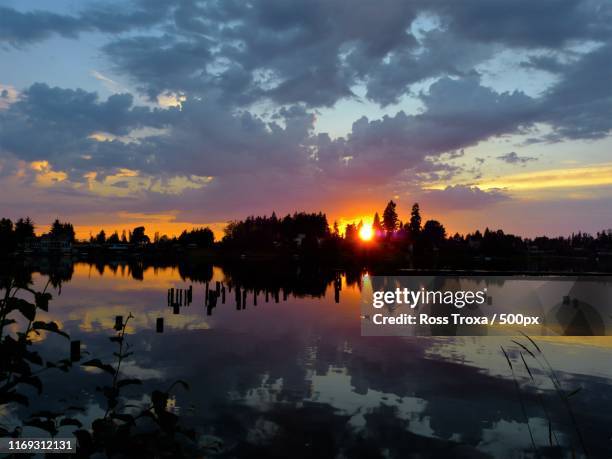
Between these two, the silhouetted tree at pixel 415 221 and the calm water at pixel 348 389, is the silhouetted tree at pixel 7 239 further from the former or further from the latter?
the silhouetted tree at pixel 415 221

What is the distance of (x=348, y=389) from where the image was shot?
20.3 metres

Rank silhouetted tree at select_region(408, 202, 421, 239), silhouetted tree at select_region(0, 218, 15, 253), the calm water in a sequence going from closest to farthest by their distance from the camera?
silhouetted tree at select_region(0, 218, 15, 253) → the calm water → silhouetted tree at select_region(408, 202, 421, 239)

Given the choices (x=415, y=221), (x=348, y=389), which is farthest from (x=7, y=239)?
(x=415, y=221)

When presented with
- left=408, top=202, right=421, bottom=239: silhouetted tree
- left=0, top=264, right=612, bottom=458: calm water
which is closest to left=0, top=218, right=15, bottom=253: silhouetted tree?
left=0, top=264, right=612, bottom=458: calm water

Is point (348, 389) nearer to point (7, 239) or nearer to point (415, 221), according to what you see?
point (7, 239)

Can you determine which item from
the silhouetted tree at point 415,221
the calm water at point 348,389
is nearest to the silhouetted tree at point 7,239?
the calm water at point 348,389

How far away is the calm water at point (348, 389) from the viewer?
589 inches

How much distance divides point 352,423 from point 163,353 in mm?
15466

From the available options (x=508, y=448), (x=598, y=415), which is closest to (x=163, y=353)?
(x=508, y=448)

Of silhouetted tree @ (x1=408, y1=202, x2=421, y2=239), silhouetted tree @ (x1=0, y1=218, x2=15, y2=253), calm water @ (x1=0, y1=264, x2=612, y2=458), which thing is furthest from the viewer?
silhouetted tree @ (x1=408, y1=202, x2=421, y2=239)

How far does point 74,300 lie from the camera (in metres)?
55.9

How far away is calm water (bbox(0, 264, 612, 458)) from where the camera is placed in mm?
14969

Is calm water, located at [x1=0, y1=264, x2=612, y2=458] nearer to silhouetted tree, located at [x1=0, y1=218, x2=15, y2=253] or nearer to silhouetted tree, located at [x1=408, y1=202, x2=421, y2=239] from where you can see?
silhouetted tree, located at [x1=0, y1=218, x2=15, y2=253]

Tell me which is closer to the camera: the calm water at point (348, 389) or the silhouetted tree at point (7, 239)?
the silhouetted tree at point (7, 239)
